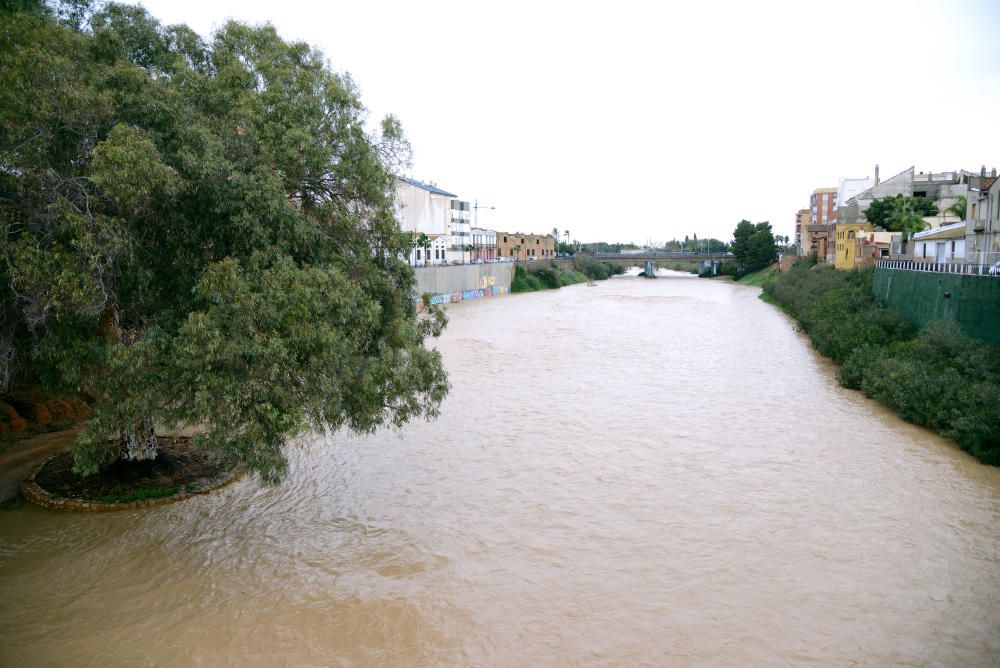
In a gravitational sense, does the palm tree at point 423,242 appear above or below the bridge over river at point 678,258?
above

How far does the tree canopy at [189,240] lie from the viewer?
10.1m

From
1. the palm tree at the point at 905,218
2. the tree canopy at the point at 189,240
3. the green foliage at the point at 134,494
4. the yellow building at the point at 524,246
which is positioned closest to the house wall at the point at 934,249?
the palm tree at the point at 905,218

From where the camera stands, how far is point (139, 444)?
1446 cm

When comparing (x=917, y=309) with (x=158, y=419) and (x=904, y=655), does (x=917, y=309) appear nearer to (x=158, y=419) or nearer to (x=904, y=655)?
(x=904, y=655)

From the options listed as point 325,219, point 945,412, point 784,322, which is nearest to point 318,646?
point 325,219

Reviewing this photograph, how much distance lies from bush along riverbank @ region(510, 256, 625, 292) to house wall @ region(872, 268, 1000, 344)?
4659cm

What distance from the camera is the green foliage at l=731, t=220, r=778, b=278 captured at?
9325cm

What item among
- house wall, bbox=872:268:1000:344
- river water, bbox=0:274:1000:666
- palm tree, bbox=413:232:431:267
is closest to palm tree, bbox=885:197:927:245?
house wall, bbox=872:268:1000:344

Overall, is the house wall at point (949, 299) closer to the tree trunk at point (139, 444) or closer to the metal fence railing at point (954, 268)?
the metal fence railing at point (954, 268)

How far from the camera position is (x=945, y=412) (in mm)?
18844

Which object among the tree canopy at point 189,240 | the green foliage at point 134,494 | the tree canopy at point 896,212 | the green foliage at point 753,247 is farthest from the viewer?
the green foliage at point 753,247

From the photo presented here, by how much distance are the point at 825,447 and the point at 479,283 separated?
5036cm

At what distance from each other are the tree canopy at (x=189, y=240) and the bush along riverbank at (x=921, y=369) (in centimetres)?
1398

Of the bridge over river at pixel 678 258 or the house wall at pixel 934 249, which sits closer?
the house wall at pixel 934 249
